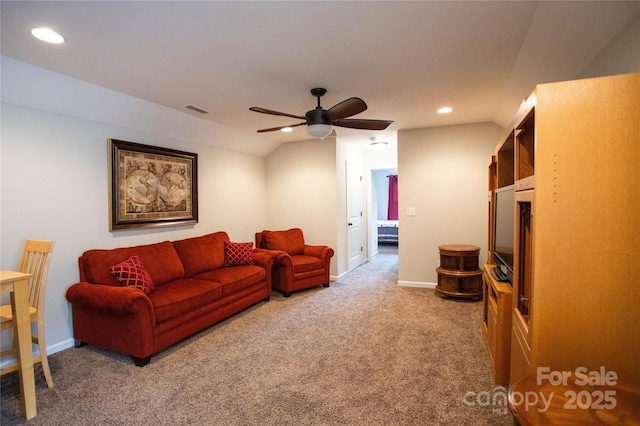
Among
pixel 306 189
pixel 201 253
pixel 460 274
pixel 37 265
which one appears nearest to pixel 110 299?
pixel 37 265

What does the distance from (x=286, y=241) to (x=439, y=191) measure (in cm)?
241

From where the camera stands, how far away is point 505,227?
8.32ft

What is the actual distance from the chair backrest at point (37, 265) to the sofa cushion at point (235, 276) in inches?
59.5

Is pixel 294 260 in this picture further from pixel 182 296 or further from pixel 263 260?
pixel 182 296

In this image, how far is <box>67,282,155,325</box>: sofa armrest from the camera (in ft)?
8.52

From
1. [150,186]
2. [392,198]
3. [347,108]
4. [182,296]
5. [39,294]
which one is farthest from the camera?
[392,198]

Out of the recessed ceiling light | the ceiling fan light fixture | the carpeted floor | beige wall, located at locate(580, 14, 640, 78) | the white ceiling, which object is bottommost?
the carpeted floor

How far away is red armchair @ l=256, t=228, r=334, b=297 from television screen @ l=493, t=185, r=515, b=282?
2.53m

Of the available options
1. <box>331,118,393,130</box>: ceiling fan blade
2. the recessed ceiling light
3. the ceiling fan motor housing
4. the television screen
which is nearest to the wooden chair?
the recessed ceiling light

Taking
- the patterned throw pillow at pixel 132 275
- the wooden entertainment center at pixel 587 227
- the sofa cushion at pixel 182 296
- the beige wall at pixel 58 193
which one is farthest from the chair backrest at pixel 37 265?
the wooden entertainment center at pixel 587 227

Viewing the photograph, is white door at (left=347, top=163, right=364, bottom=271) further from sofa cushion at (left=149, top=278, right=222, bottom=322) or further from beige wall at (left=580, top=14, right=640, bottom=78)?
beige wall at (left=580, top=14, right=640, bottom=78)

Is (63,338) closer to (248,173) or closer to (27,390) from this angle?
(27,390)

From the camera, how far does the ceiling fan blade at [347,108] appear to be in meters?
2.48

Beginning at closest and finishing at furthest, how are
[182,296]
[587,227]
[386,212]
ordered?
[587,227] → [182,296] → [386,212]
